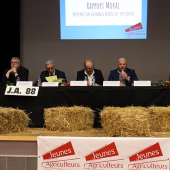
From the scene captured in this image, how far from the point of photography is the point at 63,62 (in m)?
6.57

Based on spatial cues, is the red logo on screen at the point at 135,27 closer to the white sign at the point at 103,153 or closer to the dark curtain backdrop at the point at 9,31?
the dark curtain backdrop at the point at 9,31

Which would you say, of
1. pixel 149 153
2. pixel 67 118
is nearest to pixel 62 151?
pixel 67 118

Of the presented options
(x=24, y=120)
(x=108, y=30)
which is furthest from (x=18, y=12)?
(x=24, y=120)

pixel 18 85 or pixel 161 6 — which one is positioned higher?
pixel 161 6

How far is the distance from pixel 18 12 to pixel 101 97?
3.99 m

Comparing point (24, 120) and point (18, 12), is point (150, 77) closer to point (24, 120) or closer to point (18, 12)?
point (18, 12)

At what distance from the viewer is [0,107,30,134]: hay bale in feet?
9.52

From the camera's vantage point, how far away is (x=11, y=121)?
2.97 m

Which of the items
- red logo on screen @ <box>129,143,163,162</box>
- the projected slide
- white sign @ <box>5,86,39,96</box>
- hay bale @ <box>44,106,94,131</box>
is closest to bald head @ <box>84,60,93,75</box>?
white sign @ <box>5,86,39,96</box>

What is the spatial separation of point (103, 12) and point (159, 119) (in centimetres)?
365

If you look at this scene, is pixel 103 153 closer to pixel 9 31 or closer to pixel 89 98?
pixel 89 98

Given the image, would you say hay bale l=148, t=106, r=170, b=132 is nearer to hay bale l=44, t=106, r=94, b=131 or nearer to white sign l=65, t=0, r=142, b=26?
hay bale l=44, t=106, r=94, b=131

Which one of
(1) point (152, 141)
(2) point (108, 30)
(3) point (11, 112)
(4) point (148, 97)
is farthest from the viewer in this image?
(2) point (108, 30)

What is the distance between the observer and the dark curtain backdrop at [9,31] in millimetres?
6066
